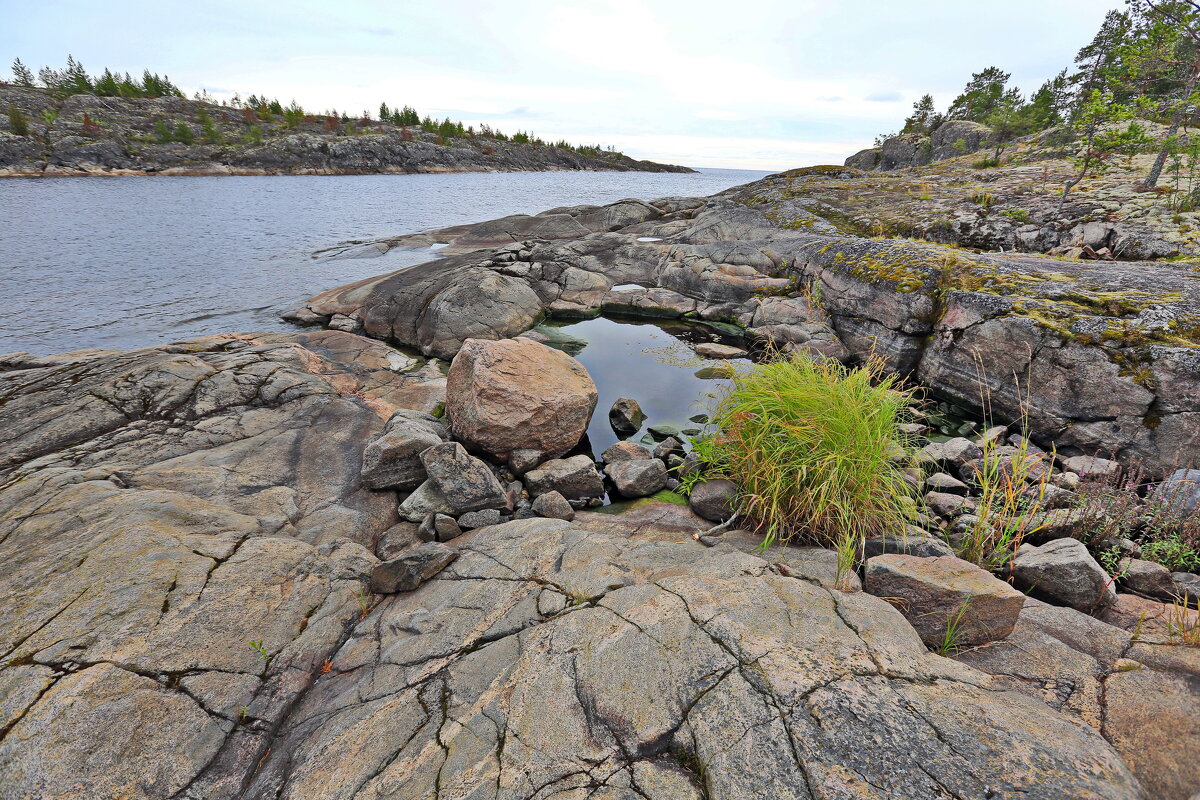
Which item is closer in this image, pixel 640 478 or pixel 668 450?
pixel 640 478

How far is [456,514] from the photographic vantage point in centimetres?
618

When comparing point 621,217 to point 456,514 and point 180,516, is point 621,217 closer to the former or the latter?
point 456,514

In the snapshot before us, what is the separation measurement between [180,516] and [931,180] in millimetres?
29516

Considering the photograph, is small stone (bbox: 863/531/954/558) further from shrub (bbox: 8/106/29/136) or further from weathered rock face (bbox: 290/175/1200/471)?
shrub (bbox: 8/106/29/136)

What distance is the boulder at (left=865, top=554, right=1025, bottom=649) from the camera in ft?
11.0

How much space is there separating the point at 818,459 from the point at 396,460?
219 inches

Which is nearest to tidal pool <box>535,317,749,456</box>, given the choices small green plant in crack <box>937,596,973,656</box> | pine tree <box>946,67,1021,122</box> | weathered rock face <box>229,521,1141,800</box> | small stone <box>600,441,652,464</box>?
small stone <box>600,441,652,464</box>

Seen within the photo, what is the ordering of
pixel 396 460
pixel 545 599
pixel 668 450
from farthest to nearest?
1. pixel 668 450
2. pixel 396 460
3. pixel 545 599

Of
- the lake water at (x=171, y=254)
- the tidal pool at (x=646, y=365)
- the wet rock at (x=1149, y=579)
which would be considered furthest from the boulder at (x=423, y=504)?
the lake water at (x=171, y=254)

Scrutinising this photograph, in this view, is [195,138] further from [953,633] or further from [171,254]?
[953,633]

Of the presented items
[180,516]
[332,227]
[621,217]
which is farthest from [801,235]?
[332,227]

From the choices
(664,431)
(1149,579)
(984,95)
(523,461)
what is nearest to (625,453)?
(664,431)

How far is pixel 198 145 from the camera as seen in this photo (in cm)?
6506

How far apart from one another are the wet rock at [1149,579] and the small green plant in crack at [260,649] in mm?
7460
